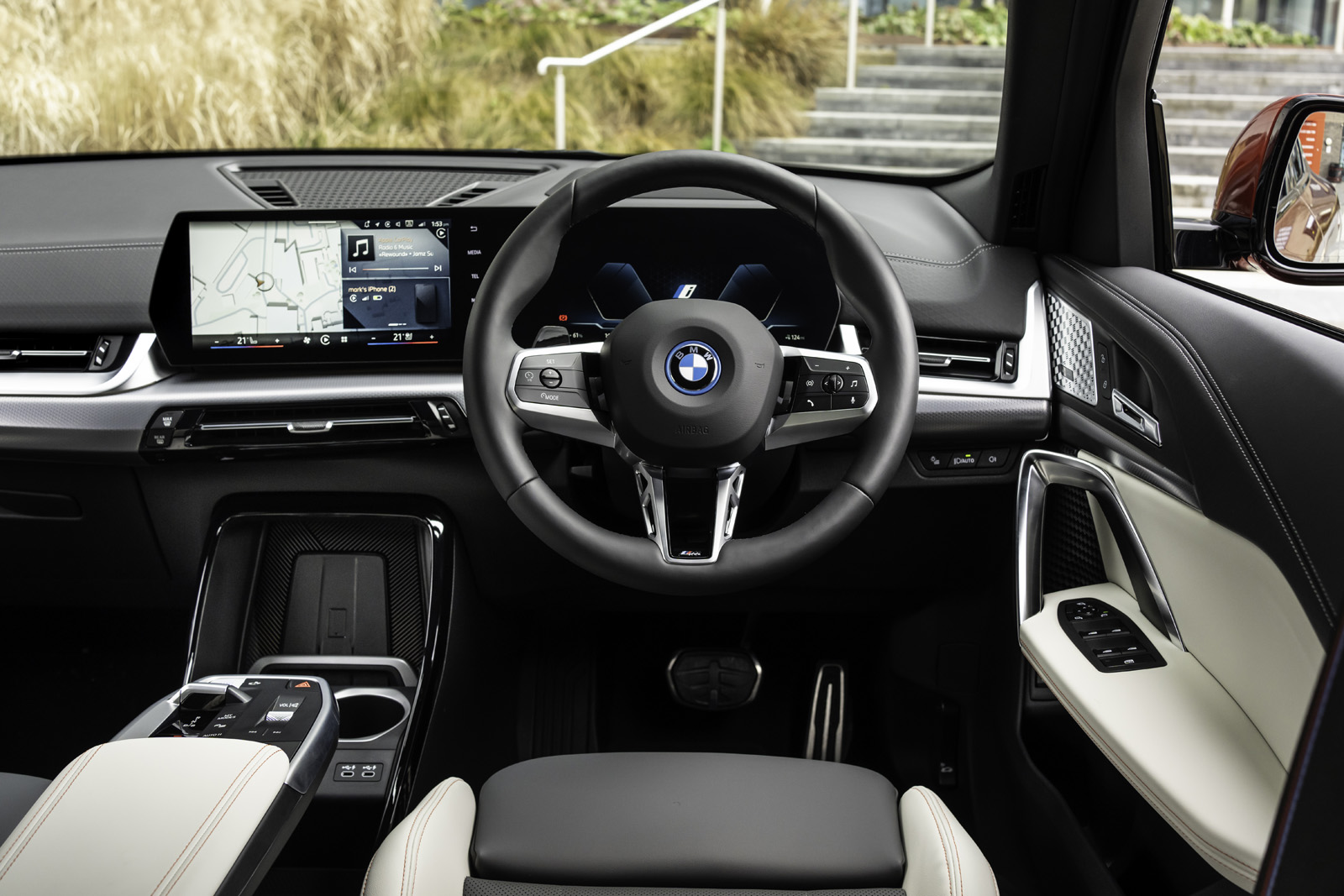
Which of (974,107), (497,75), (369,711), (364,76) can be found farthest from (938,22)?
(369,711)

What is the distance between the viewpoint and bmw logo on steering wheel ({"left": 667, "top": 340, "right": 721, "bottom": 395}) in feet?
4.53

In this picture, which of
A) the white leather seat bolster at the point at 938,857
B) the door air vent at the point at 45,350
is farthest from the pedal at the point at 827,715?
the door air vent at the point at 45,350

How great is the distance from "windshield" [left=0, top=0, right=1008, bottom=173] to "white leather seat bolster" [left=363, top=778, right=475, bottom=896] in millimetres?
3131

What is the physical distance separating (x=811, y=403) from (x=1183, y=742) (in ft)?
2.04

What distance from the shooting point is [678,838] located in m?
1.10

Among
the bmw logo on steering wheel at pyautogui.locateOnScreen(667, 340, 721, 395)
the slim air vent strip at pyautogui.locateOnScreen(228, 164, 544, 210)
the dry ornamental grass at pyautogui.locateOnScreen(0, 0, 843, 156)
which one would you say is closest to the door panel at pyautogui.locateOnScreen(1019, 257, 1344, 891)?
the bmw logo on steering wheel at pyautogui.locateOnScreen(667, 340, 721, 395)

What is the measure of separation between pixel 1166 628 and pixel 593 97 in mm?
3708

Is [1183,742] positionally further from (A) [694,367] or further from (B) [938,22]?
(B) [938,22]

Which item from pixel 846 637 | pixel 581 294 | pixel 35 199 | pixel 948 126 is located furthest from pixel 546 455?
pixel 948 126

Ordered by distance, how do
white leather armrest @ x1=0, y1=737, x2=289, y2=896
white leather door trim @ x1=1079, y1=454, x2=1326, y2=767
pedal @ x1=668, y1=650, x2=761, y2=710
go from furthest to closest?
pedal @ x1=668, y1=650, x2=761, y2=710 → white leather door trim @ x1=1079, y1=454, x2=1326, y2=767 → white leather armrest @ x1=0, y1=737, x2=289, y2=896

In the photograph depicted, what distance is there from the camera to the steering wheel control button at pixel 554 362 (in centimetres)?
143

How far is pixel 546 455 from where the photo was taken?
1.79 metres

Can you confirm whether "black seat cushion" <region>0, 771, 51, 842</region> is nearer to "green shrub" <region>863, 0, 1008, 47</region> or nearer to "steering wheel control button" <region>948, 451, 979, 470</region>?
"steering wheel control button" <region>948, 451, 979, 470</region>

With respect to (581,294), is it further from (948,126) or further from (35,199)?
(948,126)
